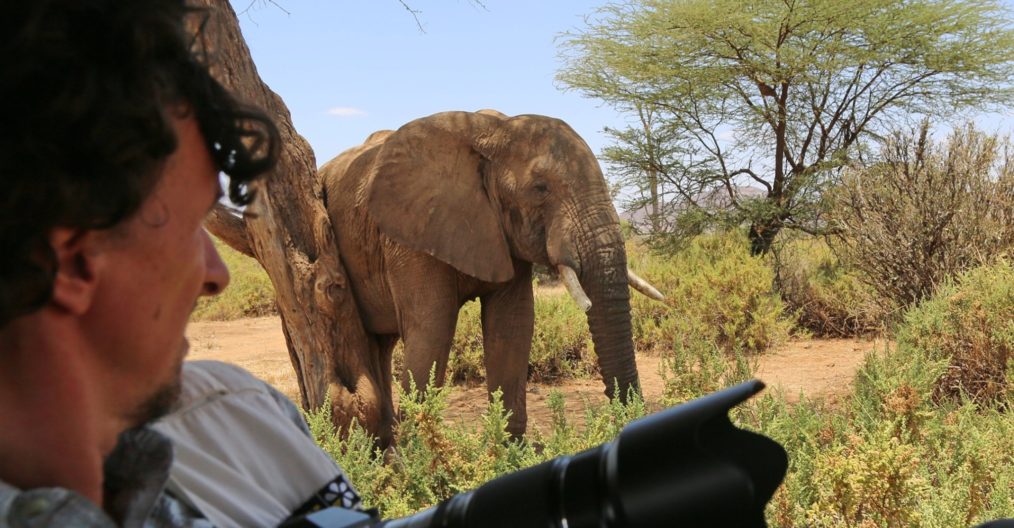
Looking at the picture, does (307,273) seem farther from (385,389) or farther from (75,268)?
(75,268)

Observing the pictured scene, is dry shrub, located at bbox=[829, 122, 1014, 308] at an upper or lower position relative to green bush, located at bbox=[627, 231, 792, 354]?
upper

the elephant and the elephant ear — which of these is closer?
the elephant

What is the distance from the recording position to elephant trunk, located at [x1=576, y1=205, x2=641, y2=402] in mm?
5484

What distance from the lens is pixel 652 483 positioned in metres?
0.79

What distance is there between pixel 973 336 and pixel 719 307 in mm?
4870

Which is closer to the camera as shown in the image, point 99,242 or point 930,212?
point 99,242

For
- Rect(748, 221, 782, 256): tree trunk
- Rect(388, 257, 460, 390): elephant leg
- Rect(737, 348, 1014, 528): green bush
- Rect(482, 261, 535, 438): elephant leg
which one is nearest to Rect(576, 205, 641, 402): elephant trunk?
Rect(482, 261, 535, 438): elephant leg

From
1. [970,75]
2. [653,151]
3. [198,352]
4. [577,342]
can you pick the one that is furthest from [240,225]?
[970,75]

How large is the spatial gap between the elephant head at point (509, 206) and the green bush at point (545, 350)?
4.40 meters

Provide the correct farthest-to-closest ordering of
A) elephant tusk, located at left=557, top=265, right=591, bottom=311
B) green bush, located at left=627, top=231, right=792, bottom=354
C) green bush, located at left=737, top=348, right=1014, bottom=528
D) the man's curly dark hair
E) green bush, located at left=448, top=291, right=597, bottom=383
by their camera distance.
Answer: green bush, located at left=627, top=231, right=792, bottom=354
green bush, located at left=448, top=291, right=597, bottom=383
elephant tusk, located at left=557, top=265, right=591, bottom=311
green bush, located at left=737, top=348, right=1014, bottom=528
the man's curly dark hair

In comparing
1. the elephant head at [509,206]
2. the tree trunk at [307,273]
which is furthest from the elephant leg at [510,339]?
the tree trunk at [307,273]

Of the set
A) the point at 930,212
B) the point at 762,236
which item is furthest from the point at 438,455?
the point at 762,236

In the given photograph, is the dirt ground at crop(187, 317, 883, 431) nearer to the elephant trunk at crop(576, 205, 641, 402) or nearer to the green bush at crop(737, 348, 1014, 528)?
the elephant trunk at crop(576, 205, 641, 402)

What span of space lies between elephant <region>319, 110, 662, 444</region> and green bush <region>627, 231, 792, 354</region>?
178 inches
